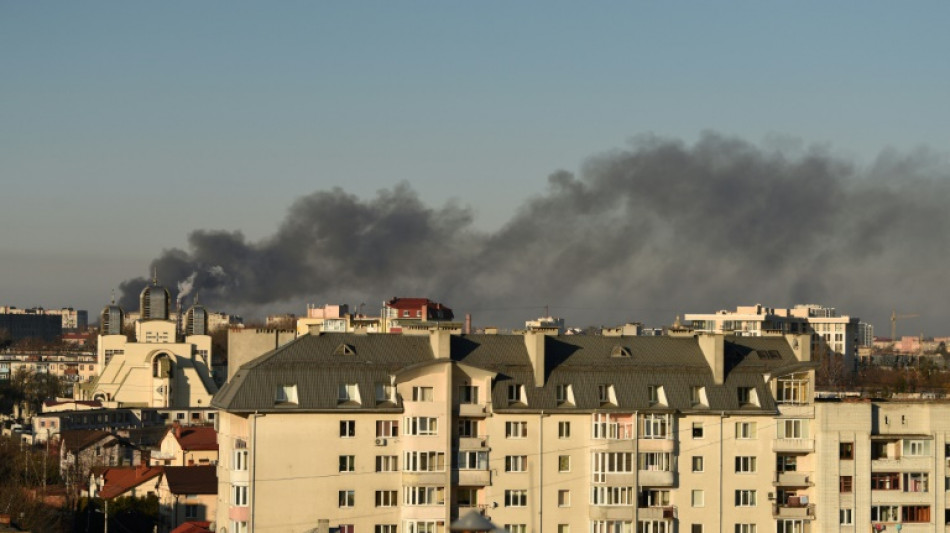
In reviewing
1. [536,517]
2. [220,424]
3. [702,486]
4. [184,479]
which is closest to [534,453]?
[536,517]

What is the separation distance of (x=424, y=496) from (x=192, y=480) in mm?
41687

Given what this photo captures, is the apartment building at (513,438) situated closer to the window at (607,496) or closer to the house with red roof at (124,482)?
the window at (607,496)

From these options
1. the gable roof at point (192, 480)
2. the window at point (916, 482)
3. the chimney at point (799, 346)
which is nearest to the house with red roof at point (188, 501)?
the gable roof at point (192, 480)

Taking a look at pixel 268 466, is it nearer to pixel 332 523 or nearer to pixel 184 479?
pixel 332 523

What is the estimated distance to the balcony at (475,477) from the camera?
76.8 metres

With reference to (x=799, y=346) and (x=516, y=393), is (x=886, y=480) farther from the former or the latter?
(x=516, y=393)

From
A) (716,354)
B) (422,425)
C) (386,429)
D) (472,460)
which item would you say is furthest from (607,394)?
(386,429)

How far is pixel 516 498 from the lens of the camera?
7712 centimetres

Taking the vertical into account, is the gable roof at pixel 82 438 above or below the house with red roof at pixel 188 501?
above

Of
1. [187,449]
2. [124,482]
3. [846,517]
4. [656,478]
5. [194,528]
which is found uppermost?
[656,478]

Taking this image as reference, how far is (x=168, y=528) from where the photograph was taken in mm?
113125

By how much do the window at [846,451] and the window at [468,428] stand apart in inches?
696

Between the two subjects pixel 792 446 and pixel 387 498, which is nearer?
pixel 387 498

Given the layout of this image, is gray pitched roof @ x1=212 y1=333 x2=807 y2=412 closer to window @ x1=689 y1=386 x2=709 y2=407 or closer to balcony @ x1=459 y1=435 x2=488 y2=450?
window @ x1=689 y1=386 x2=709 y2=407
